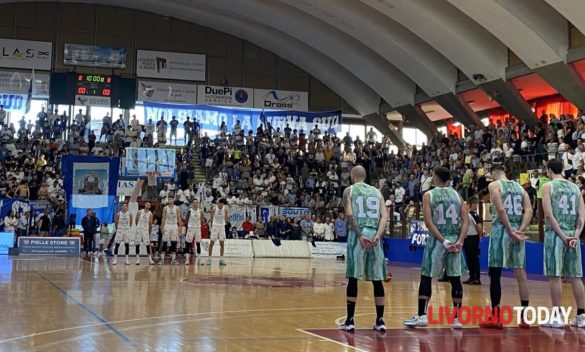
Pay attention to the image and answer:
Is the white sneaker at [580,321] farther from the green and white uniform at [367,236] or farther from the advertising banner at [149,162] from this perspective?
the advertising banner at [149,162]

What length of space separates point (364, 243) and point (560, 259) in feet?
8.70

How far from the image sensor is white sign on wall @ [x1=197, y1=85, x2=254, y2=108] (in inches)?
1670

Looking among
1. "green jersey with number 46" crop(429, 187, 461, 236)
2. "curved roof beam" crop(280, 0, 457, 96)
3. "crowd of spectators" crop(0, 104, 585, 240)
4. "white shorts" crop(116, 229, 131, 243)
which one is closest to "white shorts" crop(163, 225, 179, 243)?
"white shorts" crop(116, 229, 131, 243)

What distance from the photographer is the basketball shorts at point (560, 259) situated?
27.5ft

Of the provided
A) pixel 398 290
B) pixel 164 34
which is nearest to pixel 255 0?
pixel 164 34

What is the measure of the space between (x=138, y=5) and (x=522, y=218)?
36.6 metres

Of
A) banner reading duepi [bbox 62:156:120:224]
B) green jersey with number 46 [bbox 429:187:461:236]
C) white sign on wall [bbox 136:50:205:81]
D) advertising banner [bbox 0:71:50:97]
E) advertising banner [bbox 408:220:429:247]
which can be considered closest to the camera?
green jersey with number 46 [bbox 429:187:461:236]

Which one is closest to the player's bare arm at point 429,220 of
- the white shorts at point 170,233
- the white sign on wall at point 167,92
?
the white shorts at point 170,233

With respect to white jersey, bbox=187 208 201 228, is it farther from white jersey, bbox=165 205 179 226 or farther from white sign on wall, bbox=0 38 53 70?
white sign on wall, bbox=0 38 53 70

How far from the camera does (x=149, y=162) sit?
30.8 metres

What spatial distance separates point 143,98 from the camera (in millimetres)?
41031

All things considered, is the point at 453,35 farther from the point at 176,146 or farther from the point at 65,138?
the point at 65,138

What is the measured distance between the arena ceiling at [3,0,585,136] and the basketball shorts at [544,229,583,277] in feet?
59.5

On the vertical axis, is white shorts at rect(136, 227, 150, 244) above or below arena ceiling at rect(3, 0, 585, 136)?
below
